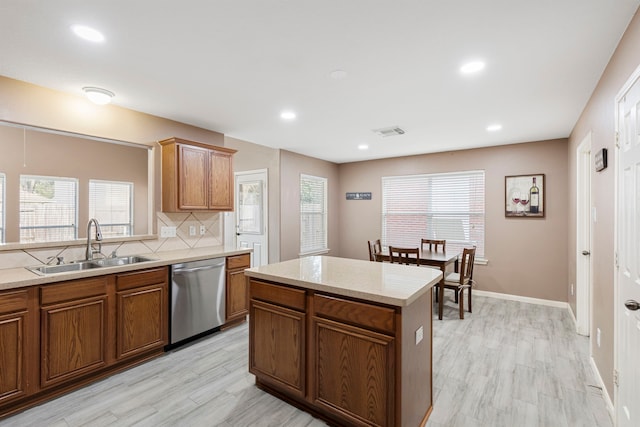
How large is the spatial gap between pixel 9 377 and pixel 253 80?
108 inches

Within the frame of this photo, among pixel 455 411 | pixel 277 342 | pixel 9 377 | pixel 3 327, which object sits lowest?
pixel 455 411

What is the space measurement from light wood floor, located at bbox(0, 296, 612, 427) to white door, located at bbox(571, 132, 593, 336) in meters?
0.23

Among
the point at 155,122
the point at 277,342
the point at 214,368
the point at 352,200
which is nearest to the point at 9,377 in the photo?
the point at 214,368

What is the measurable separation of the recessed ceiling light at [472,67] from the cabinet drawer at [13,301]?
3.53 meters

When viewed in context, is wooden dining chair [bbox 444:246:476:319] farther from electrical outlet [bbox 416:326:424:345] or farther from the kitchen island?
electrical outlet [bbox 416:326:424:345]

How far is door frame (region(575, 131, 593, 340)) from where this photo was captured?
333cm

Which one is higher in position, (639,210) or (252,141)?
(252,141)

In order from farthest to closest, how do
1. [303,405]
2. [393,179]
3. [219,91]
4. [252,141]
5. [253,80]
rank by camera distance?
[393,179] → [252,141] → [219,91] → [253,80] → [303,405]

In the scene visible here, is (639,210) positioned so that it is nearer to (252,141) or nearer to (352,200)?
(252,141)

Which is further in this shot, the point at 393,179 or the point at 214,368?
the point at 393,179

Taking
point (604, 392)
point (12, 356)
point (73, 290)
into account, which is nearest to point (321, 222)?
point (73, 290)

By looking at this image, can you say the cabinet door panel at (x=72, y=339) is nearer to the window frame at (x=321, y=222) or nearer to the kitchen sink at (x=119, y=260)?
the kitchen sink at (x=119, y=260)

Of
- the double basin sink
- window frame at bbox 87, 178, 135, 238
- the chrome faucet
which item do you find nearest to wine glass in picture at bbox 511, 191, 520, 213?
the double basin sink

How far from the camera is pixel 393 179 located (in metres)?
5.96
